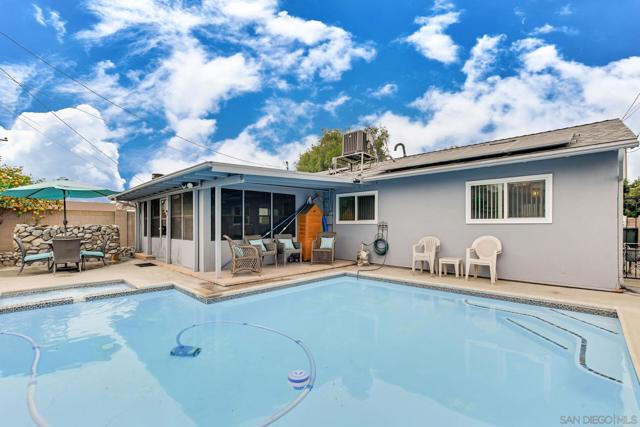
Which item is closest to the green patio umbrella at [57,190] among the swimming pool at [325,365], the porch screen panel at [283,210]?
the swimming pool at [325,365]

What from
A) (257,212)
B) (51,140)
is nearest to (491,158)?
(257,212)

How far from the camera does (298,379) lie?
10.1ft

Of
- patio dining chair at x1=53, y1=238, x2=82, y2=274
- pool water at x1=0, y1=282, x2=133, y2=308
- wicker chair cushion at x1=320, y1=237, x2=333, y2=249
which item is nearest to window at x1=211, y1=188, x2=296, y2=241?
A: wicker chair cushion at x1=320, y1=237, x2=333, y2=249

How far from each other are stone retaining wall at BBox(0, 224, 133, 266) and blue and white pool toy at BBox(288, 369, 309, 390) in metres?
8.05

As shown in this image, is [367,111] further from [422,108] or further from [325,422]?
[325,422]

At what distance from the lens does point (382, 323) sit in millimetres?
4742

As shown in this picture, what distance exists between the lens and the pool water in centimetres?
550

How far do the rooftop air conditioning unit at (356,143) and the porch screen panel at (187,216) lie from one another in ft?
17.5

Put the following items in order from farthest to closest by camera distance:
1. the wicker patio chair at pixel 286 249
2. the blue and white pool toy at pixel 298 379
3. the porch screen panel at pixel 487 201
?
the wicker patio chair at pixel 286 249 → the porch screen panel at pixel 487 201 → the blue and white pool toy at pixel 298 379

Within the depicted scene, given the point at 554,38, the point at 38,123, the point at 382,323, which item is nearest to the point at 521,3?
the point at 554,38

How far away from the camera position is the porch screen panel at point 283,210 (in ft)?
30.8

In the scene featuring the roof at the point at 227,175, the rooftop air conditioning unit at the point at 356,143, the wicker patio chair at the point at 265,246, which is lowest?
the wicker patio chair at the point at 265,246

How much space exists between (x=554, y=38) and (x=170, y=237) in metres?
14.0

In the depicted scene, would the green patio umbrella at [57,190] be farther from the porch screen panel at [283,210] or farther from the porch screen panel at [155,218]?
the porch screen panel at [283,210]
